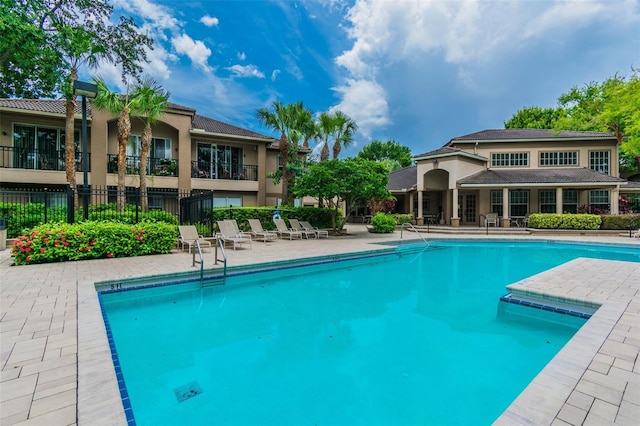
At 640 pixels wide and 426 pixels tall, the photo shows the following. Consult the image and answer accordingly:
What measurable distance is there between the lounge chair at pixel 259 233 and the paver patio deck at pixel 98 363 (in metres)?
8.52

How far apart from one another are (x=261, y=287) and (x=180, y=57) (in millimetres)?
20631

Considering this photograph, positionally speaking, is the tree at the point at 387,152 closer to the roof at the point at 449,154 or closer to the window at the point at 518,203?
the roof at the point at 449,154

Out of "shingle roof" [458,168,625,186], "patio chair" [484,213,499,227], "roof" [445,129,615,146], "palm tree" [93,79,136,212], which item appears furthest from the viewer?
"roof" [445,129,615,146]

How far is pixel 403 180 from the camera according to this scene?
28391mm

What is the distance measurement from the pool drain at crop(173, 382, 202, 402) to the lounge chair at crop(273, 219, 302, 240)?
39.7 ft

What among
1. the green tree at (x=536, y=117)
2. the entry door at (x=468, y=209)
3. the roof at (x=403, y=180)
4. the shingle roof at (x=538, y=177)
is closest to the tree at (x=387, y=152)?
the green tree at (x=536, y=117)

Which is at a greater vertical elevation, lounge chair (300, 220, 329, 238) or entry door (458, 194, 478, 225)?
A: entry door (458, 194, 478, 225)

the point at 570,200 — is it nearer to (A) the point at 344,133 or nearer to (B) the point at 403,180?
(B) the point at 403,180

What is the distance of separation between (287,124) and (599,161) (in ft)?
73.2

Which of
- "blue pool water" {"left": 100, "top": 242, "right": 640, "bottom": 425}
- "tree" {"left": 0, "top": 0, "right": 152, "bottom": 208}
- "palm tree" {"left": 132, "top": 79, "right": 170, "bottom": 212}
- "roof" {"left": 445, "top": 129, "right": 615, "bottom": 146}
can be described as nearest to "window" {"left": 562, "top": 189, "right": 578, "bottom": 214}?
"roof" {"left": 445, "top": 129, "right": 615, "bottom": 146}

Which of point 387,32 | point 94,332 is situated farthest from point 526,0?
point 94,332

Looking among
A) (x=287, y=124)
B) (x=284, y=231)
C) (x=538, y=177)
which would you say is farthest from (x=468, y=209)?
(x=284, y=231)

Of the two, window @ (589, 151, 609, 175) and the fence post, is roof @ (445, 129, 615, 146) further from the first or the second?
the fence post

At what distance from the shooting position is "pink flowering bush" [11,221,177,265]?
8.44m
